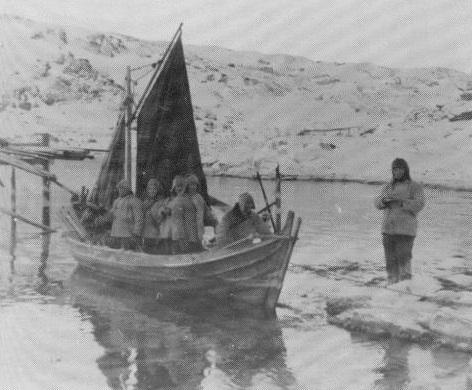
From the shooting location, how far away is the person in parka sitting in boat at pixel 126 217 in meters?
12.9

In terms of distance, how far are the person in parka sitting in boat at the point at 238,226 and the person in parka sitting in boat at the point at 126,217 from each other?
2352 millimetres

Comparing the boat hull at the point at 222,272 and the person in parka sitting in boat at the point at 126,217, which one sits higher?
the person in parka sitting in boat at the point at 126,217

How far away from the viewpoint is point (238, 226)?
10.9m

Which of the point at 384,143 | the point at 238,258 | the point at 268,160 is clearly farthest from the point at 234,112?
the point at 238,258

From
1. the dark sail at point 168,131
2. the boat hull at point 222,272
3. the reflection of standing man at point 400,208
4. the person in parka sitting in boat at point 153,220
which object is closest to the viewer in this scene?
the reflection of standing man at point 400,208

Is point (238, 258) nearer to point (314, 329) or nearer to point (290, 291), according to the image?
point (314, 329)

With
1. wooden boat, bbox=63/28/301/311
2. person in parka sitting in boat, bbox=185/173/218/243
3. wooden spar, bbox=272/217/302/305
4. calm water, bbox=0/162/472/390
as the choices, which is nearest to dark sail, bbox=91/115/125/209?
wooden boat, bbox=63/28/301/311

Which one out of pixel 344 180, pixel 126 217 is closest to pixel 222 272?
pixel 126 217

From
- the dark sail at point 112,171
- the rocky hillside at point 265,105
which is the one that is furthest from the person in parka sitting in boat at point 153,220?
the rocky hillside at point 265,105

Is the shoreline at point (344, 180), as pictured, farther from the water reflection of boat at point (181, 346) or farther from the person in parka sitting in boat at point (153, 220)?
the water reflection of boat at point (181, 346)

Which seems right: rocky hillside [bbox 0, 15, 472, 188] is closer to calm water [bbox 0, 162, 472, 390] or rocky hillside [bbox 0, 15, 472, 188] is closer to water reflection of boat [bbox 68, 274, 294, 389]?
calm water [bbox 0, 162, 472, 390]

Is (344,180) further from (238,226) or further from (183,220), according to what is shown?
(238,226)

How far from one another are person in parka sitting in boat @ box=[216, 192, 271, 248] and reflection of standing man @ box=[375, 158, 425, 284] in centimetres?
186

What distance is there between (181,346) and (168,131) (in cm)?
636
